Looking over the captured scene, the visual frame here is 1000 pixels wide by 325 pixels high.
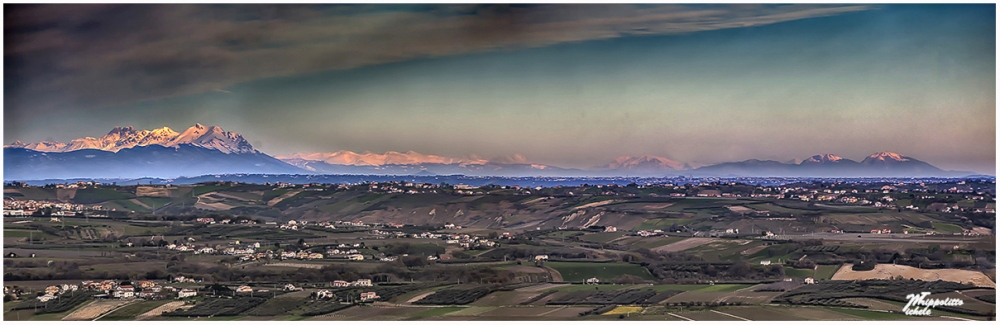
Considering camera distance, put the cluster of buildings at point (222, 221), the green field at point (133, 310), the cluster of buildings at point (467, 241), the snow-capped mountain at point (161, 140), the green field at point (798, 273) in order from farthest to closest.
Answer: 1. the snow-capped mountain at point (161, 140)
2. the cluster of buildings at point (222, 221)
3. the cluster of buildings at point (467, 241)
4. the green field at point (798, 273)
5. the green field at point (133, 310)

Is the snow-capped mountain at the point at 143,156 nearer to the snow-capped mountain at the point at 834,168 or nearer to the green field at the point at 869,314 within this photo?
the snow-capped mountain at the point at 834,168

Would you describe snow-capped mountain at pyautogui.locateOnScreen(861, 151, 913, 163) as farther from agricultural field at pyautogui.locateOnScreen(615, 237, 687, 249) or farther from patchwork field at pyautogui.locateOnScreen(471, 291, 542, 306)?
patchwork field at pyautogui.locateOnScreen(471, 291, 542, 306)

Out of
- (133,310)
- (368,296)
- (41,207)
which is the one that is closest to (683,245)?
(368,296)

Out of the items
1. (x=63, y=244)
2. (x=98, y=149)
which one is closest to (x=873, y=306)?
(x=63, y=244)

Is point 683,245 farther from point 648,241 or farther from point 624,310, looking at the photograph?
point 624,310

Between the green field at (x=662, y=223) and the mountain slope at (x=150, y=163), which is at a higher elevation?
the mountain slope at (x=150, y=163)

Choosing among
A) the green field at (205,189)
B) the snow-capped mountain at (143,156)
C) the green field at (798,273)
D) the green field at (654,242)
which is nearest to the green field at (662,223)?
the green field at (654,242)

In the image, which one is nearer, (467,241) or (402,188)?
(467,241)
